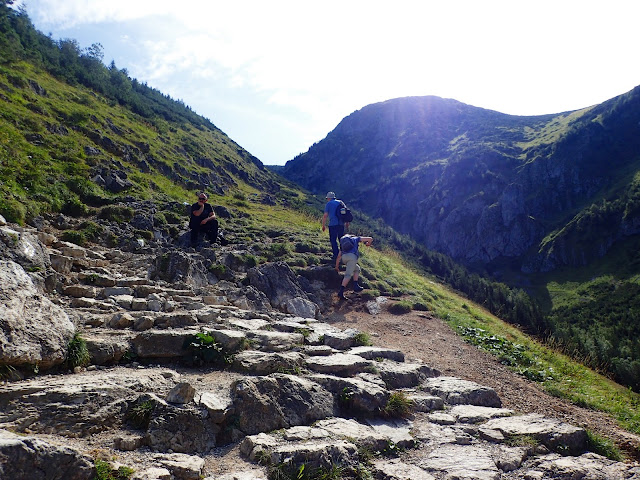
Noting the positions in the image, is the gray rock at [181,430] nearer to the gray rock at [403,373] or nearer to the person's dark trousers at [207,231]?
the gray rock at [403,373]

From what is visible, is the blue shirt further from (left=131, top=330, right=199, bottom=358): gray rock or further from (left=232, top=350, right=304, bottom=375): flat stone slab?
(left=131, top=330, right=199, bottom=358): gray rock

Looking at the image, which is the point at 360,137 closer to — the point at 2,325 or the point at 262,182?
the point at 262,182

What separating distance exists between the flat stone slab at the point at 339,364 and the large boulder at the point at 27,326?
13.6 feet

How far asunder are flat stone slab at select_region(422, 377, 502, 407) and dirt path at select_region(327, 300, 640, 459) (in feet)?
1.29

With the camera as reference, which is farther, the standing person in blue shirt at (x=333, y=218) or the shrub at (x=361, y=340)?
the standing person in blue shirt at (x=333, y=218)

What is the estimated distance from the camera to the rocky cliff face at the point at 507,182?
89.5 metres

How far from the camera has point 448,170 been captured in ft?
387

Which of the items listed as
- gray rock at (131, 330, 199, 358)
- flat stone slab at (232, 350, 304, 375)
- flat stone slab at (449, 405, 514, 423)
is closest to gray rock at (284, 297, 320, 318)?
flat stone slab at (232, 350, 304, 375)

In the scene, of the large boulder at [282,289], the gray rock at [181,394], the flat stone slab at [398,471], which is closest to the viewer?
the flat stone slab at [398,471]

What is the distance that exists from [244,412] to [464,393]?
4468mm

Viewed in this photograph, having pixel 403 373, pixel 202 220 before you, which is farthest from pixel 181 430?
pixel 202 220

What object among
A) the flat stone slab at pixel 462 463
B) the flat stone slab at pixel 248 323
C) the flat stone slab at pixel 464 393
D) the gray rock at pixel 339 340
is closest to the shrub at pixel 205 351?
the flat stone slab at pixel 248 323

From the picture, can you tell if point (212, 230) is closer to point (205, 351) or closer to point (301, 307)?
point (301, 307)

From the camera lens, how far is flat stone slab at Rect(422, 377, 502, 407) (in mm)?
7238
